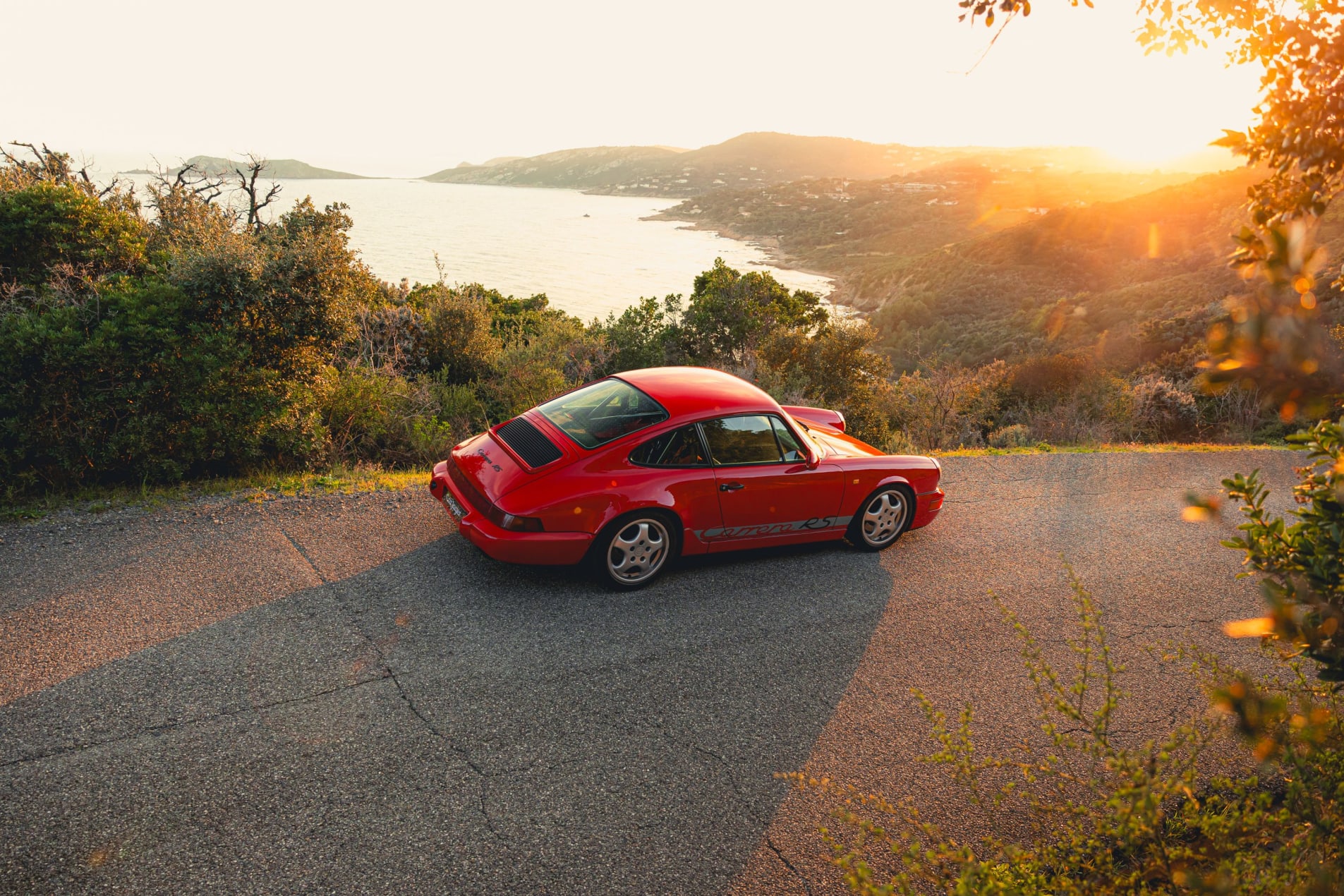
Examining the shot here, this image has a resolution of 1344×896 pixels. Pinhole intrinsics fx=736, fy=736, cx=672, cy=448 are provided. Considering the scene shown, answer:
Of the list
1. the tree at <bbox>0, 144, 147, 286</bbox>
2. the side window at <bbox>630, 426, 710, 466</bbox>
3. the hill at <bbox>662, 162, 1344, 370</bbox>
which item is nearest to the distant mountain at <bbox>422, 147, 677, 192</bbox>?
the hill at <bbox>662, 162, 1344, 370</bbox>

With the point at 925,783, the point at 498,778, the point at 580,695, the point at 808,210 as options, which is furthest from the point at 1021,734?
the point at 808,210

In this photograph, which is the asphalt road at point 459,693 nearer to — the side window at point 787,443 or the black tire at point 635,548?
the black tire at point 635,548

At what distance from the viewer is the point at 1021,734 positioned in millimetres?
4418

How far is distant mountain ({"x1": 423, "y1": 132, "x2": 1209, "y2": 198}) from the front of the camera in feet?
484

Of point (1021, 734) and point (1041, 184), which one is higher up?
point (1041, 184)

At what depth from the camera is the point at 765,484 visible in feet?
19.2

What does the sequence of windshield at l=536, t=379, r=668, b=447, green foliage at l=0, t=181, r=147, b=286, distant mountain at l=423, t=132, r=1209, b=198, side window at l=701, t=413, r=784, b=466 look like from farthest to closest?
distant mountain at l=423, t=132, r=1209, b=198
green foliage at l=0, t=181, r=147, b=286
side window at l=701, t=413, r=784, b=466
windshield at l=536, t=379, r=668, b=447

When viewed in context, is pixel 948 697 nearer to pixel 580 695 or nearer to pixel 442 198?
pixel 580 695

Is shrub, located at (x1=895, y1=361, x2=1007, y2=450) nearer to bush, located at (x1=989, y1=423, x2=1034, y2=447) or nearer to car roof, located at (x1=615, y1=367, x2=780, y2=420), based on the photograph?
bush, located at (x1=989, y1=423, x2=1034, y2=447)

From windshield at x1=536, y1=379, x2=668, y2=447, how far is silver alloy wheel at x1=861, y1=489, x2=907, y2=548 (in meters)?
2.19

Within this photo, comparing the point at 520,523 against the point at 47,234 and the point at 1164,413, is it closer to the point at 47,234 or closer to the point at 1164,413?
the point at 47,234

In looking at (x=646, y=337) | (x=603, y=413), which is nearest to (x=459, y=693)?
(x=603, y=413)

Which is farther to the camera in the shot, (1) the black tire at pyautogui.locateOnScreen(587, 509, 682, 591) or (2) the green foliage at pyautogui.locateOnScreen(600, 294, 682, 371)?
(2) the green foliage at pyautogui.locateOnScreen(600, 294, 682, 371)

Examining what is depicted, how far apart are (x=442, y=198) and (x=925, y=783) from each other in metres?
147
